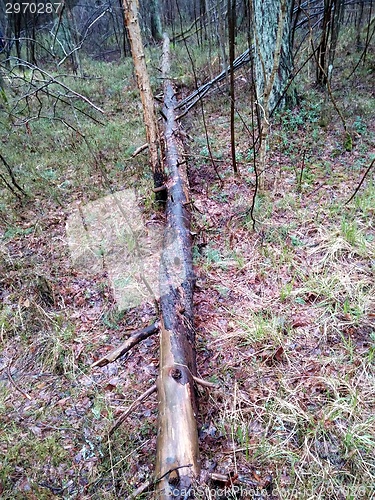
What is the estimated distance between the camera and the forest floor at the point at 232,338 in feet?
6.96

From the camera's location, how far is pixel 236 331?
9.55 feet

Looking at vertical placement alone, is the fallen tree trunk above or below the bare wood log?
below

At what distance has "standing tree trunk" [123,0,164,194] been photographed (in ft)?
12.5

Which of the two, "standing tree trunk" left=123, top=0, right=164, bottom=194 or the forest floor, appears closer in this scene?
the forest floor

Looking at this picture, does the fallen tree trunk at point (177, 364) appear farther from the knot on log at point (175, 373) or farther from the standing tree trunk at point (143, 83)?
the standing tree trunk at point (143, 83)

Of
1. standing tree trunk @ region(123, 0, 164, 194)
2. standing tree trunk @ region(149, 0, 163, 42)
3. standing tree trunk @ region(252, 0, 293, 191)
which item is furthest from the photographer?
standing tree trunk @ region(149, 0, 163, 42)

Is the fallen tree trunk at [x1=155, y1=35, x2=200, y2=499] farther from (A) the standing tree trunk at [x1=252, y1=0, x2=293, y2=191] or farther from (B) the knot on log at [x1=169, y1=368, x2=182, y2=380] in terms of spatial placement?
(A) the standing tree trunk at [x1=252, y1=0, x2=293, y2=191]

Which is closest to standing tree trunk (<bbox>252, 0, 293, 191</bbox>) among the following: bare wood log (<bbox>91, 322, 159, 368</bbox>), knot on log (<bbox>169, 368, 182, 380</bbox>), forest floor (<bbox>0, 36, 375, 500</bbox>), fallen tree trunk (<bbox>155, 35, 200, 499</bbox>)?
forest floor (<bbox>0, 36, 375, 500</bbox>)

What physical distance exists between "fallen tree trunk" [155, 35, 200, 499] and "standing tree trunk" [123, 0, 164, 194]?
1.56 ft

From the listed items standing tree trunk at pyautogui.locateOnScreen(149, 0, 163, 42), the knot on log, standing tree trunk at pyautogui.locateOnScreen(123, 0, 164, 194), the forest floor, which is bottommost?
the forest floor

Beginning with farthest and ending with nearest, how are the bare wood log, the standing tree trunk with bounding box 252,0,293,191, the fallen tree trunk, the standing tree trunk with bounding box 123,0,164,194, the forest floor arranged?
the standing tree trunk with bounding box 252,0,293,191, the standing tree trunk with bounding box 123,0,164,194, the bare wood log, the forest floor, the fallen tree trunk

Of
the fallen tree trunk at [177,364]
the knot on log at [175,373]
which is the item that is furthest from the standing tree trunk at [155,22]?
the knot on log at [175,373]

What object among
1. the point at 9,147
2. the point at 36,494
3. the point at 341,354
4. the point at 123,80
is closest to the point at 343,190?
the point at 341,354

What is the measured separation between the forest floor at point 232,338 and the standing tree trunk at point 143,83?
57 centimetres
